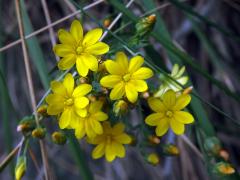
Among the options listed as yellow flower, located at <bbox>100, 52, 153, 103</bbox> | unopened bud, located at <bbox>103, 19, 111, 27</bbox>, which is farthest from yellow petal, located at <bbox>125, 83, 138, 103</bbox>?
unopened bud, located at <bbox>103, 19, 111, 27</bbox>

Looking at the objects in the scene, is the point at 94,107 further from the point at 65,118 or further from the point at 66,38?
the point at 66,38

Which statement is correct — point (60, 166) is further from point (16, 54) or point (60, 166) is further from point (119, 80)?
point (119, 80)

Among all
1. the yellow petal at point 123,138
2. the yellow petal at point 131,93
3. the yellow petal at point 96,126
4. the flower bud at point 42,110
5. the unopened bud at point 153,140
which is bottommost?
the unopened bud at point 153,140

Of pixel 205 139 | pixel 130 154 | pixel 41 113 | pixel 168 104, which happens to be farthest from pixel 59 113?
pixel 130 154

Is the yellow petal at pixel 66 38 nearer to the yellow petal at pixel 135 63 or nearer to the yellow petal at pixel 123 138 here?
the yellow petal at pixel 135 63

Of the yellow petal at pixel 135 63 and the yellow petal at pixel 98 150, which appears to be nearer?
the yellow petal at pixel 135 63

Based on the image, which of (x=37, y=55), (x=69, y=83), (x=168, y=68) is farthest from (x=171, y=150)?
(x=168, y=68)

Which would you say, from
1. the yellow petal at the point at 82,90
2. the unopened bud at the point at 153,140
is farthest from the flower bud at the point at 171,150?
the yellow petal at the point at 82,90
